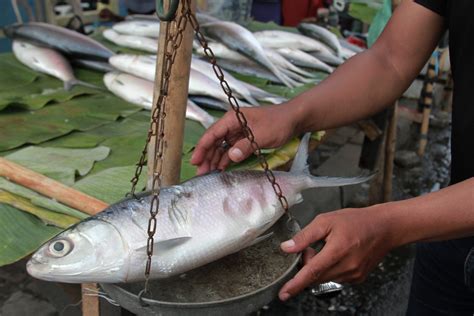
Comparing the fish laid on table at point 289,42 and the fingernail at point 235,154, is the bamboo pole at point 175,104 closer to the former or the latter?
the fingernail at point 235,154

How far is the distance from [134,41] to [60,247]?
332cm

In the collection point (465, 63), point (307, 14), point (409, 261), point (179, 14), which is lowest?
point (409, 261)

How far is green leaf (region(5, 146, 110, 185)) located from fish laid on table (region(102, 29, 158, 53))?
6.03 ft

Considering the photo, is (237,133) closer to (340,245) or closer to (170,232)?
(170,232)

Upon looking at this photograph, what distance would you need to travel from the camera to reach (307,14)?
8.53 metres

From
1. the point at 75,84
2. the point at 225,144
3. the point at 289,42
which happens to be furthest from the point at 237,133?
the point at 289,42

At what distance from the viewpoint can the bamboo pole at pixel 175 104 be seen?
5.62ft

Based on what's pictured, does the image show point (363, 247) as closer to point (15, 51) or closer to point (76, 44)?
point (76, 44)

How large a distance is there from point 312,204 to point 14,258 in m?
3.20

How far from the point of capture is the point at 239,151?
1695 mm

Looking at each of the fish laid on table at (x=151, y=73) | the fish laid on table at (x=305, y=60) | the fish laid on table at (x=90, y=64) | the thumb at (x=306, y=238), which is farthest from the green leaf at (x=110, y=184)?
the fish laid on table at (x=305, y=60)

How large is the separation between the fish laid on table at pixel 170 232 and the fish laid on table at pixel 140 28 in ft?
9.99

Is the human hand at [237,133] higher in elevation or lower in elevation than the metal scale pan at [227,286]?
higher

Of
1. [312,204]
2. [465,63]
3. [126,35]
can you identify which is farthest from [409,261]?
[126,35]
